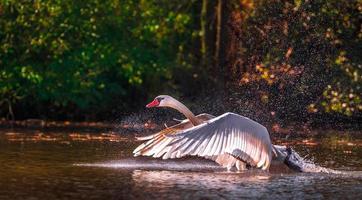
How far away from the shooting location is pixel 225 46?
3506 cm

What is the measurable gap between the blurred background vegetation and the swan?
9.78m

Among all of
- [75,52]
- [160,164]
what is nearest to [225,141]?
[160,164]

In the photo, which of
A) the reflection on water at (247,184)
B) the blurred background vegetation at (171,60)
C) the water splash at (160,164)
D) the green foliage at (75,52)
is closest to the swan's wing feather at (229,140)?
the reflection on water at (247,184)

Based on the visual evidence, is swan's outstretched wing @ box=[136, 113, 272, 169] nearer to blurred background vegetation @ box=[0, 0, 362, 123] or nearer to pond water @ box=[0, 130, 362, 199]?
pond water @ box=[0, 130, 362, 199]

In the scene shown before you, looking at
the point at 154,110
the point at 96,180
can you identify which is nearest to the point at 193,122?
the point at 96,180

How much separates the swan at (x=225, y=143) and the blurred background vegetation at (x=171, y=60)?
32.1 ft

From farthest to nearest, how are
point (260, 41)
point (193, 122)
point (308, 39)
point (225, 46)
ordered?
point (225, 46), point (260, 41), point (308, 39), point (193, 122)

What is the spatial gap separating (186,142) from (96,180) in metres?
1.48

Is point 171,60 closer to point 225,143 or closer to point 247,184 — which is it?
point 225,143

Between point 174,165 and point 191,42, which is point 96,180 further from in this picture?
point 191,42

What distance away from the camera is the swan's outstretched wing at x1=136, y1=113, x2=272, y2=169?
15.2 meters

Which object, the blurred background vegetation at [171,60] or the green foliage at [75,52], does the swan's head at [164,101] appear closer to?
the blurred background vegetation at [171,60]

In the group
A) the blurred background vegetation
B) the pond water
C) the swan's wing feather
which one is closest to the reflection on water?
the pond water

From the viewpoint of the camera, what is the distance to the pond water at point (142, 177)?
44.5ft
